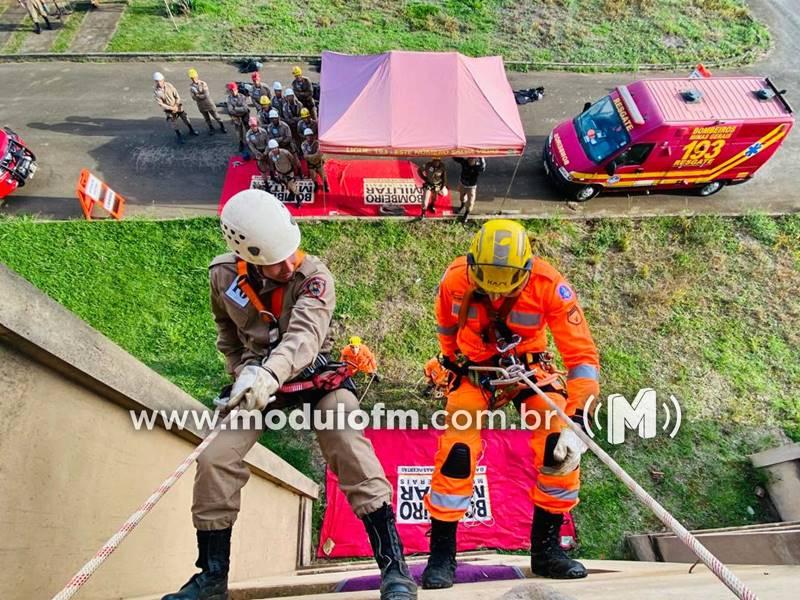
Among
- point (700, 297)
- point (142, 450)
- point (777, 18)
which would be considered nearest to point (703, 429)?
point (700, 297)

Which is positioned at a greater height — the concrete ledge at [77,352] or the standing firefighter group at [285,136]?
the concrete ledge at [77,352]

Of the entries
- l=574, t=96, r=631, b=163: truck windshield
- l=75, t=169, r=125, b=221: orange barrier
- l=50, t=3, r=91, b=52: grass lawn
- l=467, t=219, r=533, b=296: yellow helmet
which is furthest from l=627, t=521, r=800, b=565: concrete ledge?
l=50, t=3, r=91, b=52: grass lawn

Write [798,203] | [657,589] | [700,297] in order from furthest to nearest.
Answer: [798,203] < [700,297] < [657,589]

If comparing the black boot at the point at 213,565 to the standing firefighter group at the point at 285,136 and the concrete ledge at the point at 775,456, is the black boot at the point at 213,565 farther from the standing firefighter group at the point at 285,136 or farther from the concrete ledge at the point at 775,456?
the standing firefighter group at the point at 285,136

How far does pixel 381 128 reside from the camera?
9.37 metres

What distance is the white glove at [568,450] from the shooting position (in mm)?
3553

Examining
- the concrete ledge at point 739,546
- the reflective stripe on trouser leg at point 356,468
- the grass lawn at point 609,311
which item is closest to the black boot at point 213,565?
the reflective stripe on trouser leg at point 356,468

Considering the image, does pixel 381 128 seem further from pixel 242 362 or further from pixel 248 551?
pixel 248 551

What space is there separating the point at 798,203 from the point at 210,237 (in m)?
12.2

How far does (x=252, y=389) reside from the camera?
2580 mm

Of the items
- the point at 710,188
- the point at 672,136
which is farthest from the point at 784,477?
the point at 710,188

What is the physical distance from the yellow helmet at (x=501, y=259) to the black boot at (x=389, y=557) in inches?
69.8

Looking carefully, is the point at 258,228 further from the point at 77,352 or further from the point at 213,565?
the point at 213,565

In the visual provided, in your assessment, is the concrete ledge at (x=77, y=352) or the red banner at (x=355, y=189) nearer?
the concrete ledge at (x=77, y=352)
